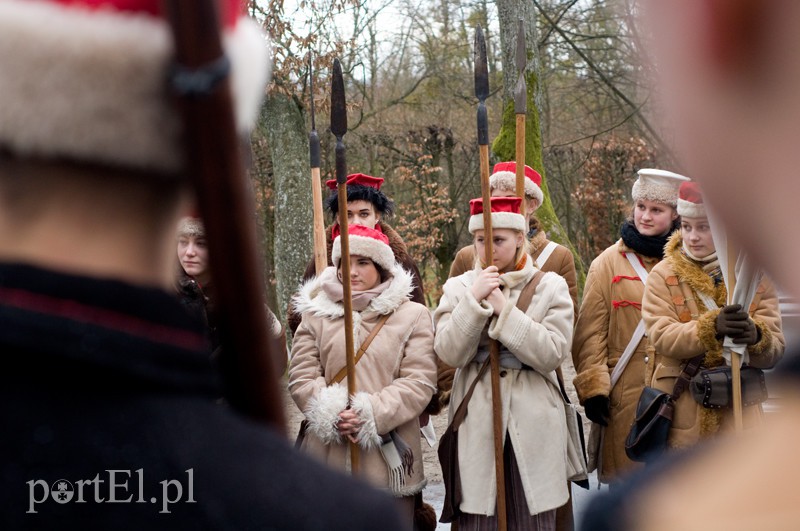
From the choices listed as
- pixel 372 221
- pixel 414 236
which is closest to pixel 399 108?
pixel 414 236

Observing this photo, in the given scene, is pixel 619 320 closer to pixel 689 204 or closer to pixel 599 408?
pixel 599 408

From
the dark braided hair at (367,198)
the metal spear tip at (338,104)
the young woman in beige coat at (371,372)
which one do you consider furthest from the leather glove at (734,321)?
the dark braided hair at (367,198)

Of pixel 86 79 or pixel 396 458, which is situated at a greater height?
pixel 86 79

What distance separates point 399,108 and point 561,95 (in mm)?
3480

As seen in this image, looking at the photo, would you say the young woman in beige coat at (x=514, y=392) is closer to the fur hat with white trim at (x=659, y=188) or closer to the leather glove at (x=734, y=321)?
the leather glove at (x=734, y=321)

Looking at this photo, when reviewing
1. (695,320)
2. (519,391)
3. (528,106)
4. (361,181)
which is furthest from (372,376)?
(528,106)

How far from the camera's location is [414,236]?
15.9 m

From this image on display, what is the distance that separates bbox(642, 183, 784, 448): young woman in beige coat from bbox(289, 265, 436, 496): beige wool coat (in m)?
1.11

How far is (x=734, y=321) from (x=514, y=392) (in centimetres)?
103

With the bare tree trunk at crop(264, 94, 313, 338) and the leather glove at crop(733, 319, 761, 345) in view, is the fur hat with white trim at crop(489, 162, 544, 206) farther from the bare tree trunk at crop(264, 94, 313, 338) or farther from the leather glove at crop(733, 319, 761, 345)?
the bare tree trunk at crop(264, 94, 313, 338)

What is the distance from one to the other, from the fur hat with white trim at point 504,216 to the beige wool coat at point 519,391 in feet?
0.83

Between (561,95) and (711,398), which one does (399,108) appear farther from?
(711,398)

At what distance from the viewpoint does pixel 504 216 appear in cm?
450

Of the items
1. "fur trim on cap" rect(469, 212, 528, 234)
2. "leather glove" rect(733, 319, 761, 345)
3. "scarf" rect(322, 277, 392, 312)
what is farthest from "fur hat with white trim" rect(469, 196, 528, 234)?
"leather glove" rect(733, 319, 761, 345)
